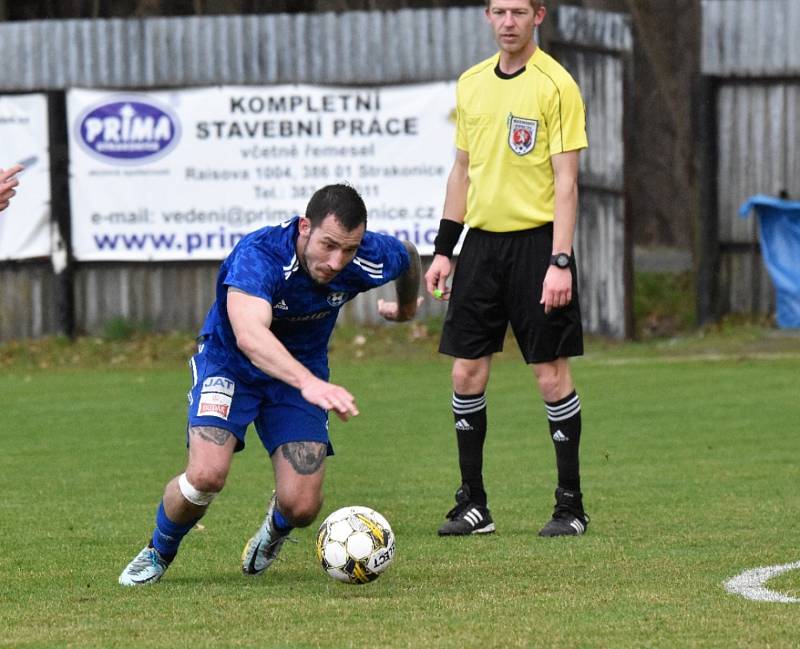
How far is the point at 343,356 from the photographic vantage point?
55.9 feet

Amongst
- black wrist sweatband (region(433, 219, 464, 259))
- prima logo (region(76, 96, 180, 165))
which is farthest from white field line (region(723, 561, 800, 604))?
prima logo (region(76, 96, 180, 165))

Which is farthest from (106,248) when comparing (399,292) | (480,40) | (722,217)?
(399,292)

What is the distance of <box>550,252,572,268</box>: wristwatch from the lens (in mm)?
7180

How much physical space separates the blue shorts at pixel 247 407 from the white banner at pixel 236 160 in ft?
34.4

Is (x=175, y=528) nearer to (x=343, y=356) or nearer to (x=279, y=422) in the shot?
(x=279, y=422)

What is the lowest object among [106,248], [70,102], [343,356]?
[343,356]

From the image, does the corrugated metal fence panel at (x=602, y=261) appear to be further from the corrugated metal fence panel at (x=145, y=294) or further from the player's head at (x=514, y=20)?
the player's head at (x=514, y=20)

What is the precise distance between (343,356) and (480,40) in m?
3.64

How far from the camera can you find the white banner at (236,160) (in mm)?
17188

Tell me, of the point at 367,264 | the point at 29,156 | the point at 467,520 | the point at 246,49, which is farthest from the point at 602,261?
the point at 367,264

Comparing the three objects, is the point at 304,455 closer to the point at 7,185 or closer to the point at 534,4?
the point at 7,185

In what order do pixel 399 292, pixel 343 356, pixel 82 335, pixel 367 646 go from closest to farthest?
pixel 367 646
pixel 399 292
pixel 343 356
pixel 82 335

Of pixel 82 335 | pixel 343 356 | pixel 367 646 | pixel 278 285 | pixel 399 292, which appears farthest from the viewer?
pixel 82 335

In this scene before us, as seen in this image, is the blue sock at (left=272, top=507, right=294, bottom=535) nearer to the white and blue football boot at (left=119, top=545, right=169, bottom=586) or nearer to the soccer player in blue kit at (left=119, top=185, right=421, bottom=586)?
the soccer player in blue kit at (left=119, top=185, right=421, bottom=586)
